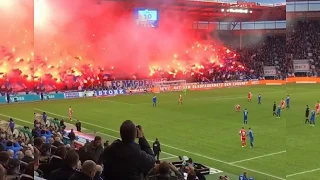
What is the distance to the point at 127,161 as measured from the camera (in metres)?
2.73

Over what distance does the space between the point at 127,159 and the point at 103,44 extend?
35931 millimetres

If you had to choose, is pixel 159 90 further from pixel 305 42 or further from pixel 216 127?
pixel 216 127

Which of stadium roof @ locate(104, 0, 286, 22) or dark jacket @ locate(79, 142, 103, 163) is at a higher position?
stadium roof @ locate(104, 0, 286, 22)

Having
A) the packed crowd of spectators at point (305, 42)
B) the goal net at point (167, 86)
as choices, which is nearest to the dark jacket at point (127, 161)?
the goal net at point (167, 86)

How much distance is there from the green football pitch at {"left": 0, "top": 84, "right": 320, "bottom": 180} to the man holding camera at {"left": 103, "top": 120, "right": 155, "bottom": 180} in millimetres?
7288

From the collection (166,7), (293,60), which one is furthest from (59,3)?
(293,60)

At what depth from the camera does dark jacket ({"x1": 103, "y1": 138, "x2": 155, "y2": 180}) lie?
8.95ft

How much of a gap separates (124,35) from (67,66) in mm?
6443

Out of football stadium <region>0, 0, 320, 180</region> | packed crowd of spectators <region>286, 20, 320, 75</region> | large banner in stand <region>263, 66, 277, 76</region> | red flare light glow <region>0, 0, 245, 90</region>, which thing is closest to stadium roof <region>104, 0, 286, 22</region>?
football stadium <region>0, 0, 320, 180</region>

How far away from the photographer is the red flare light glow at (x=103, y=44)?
113 feet

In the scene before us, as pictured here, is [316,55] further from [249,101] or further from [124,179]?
[124,179]

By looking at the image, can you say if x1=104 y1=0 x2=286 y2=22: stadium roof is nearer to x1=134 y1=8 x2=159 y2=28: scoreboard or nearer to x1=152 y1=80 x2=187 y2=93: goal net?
x1=134 y1=8 x2=159 y2=28: scoreboard

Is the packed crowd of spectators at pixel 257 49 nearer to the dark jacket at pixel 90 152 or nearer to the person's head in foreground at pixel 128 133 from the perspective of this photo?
the dark jacket at pixel 90 152

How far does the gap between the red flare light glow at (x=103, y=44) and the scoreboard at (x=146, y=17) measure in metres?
0.87
